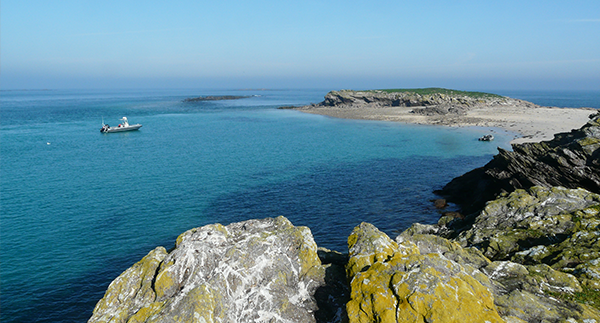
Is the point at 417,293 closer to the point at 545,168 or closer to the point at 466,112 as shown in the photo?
the point at 545,168

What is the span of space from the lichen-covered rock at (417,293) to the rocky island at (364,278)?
3 cm

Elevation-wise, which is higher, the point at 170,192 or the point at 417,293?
the point at 417,293

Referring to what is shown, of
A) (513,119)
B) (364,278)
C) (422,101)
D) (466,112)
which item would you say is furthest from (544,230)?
(422,101)

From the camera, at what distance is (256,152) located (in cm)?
7869

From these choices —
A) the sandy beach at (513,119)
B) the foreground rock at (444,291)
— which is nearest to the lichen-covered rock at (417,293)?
the foreground rock at (444,291)

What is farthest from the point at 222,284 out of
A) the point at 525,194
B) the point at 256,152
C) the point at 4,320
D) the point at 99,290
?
the point at 256,152

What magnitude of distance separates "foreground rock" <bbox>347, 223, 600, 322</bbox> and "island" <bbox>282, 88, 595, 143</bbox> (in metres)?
75.2

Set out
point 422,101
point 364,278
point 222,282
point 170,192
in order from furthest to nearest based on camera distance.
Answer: point 422,101, point 170,192, point 222,282, point 364,278

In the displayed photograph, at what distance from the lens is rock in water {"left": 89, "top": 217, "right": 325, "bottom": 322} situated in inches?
541

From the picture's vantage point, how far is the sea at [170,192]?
101 feet

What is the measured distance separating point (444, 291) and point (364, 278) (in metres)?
2.71

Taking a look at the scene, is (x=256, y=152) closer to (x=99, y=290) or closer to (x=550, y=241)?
(x=99, y=290)

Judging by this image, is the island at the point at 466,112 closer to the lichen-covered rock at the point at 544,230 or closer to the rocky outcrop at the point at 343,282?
the lichen-covered rock at the point at 544,230

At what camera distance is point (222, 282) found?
14773mm
